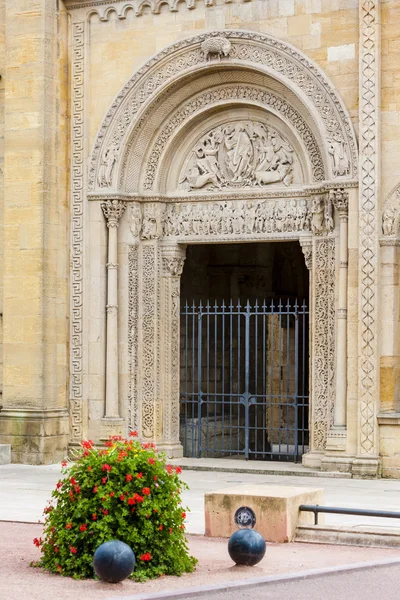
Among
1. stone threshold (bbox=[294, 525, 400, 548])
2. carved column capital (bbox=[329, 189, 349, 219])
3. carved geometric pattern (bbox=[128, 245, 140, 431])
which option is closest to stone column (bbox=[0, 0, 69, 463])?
carved geometric pattern (bbox=[128, 245, 140, 431])

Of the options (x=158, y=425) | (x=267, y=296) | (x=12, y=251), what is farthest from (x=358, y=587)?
(x=267, y=296)

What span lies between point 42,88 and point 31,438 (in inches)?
230

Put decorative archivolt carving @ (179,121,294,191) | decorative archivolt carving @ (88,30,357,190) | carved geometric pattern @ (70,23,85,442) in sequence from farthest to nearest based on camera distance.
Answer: carved geometric pattern @ (70,23,85,442) < decorative archivolt carving @ (179,121,294,191) < decorative archivolt carving @ (88,30,357,190)

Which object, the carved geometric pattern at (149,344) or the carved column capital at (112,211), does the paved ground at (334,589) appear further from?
the carved column capital at (112,211)

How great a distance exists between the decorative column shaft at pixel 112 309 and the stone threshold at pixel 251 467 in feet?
4.70

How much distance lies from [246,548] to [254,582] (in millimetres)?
590

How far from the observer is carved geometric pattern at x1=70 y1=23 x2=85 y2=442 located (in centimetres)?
2111

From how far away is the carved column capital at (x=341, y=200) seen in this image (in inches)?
750

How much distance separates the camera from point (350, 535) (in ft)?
41.3

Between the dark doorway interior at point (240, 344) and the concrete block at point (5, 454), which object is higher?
the dark doorway interior at point (240, 344)

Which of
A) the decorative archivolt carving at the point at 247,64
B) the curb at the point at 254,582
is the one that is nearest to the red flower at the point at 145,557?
the curb at the point at 254,582

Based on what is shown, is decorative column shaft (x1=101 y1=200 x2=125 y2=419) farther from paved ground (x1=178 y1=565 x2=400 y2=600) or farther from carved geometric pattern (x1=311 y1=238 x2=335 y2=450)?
paved ground (x1=178 y1=565 x2=400 y2=600)

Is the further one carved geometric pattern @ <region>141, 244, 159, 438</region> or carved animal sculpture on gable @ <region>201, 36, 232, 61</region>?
carved geometric pattern @ <region>141, 244, 159, 438</region>

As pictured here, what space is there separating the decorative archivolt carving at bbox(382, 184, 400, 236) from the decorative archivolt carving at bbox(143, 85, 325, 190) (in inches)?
60.6
